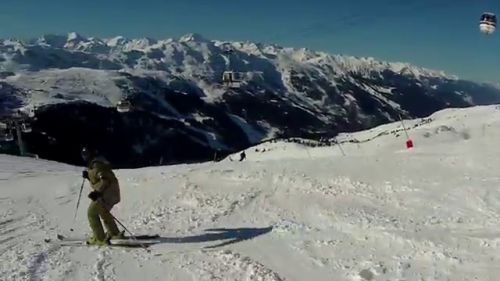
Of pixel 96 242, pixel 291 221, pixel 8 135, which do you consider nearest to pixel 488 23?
pixel 291 221

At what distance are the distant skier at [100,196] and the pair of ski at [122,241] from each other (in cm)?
17

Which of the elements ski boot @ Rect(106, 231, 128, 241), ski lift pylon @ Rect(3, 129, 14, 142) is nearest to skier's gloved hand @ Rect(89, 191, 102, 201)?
ski boot @ Rect(106, 231, 128, 241)

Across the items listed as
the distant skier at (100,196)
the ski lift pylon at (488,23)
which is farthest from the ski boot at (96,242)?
the ski lift pylon at (488,23)

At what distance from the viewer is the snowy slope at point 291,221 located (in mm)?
12156

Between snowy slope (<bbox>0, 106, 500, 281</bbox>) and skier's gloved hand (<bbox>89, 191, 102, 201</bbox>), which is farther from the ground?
skier's gloved hand (<bbox>89, 191, 102, 201</bbox>)

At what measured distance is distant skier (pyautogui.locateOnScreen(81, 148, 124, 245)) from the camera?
14.2 meters

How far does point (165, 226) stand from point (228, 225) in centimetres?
172

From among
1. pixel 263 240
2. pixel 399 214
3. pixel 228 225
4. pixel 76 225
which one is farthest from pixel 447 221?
pixel 76 225

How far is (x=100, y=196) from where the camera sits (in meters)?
14.1

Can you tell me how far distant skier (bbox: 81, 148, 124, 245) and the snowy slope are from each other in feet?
1.86

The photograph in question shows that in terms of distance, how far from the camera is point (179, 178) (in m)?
23.5

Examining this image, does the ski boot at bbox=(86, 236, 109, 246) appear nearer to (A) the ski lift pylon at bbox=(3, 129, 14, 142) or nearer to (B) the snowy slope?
(B) the snowy slope

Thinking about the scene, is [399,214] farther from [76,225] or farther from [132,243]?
[76,225]

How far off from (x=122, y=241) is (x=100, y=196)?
120cm
